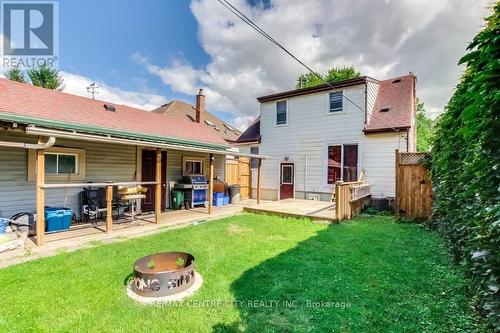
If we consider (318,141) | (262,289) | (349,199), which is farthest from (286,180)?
(262,289)

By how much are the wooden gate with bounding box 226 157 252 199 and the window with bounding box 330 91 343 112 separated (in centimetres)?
534

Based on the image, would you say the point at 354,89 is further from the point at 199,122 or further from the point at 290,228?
the point at 199,122

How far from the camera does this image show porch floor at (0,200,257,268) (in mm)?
4922

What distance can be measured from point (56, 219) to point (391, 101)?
500 inches

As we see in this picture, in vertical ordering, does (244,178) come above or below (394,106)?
below

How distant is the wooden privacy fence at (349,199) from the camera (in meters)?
7.63

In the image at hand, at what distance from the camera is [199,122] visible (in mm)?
14602

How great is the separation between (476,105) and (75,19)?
12.1 metres

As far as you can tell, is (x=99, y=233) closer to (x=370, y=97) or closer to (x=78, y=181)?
(x=78, y=181)

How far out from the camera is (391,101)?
11.2m

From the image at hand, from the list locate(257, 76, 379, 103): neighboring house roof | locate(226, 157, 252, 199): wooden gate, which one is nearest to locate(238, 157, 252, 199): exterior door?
locate(226, 157, 252, 199): wooden gate

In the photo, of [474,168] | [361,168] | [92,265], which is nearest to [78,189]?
[92,265]

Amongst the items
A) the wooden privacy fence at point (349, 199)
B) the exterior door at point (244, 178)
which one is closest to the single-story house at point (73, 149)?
the exterior door at point (244, 178)

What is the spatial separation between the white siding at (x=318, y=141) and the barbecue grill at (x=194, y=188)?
457 centimetres
